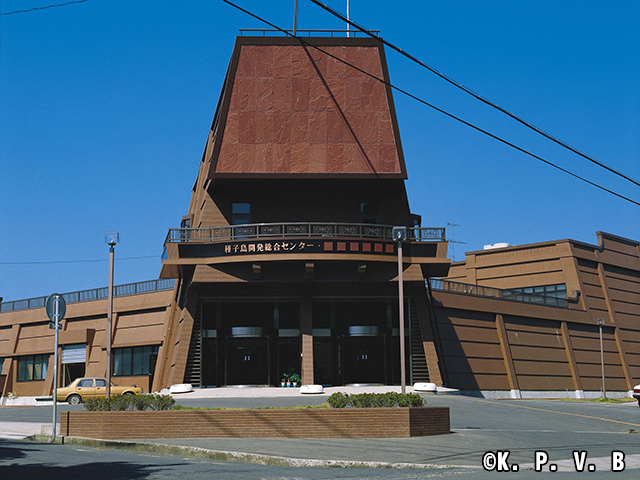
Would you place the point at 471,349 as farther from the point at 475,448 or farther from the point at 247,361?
the point at 475,448

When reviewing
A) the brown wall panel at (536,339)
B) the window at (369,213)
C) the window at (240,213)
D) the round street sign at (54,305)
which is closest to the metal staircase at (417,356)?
the window at (369,213)

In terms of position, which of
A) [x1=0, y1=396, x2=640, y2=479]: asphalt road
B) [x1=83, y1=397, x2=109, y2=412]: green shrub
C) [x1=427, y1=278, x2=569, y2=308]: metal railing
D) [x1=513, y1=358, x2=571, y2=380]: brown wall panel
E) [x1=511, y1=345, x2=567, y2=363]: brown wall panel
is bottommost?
[x1=0, y1=396, x2=640, y2=479]: asphalt road

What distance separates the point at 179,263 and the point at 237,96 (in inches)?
389

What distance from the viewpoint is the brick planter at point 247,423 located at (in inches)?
768

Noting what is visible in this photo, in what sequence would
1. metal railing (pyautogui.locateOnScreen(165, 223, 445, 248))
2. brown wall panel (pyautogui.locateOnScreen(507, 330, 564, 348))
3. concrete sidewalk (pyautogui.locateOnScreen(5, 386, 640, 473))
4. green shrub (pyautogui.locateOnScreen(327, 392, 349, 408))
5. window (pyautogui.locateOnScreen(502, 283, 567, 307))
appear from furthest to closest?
1. window (pyautogui.locateOnScreen(502, 283, 567, 307))
2. brown wall panel (pyautogui.locateOnScreen(507, 330, 564, 348))
3. metal railing (pyautogui.locateOnScreen(165, 223, 445, 248))
4. green shrub (pyautogui.locateOnScreen(327, 392, 349, 408))
5. concrete sidewalk (pyautogui.locateOnScreen(5, 386, 640, 473))

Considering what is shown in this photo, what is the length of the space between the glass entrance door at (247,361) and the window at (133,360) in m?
12.1

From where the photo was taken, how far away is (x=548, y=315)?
186 ft

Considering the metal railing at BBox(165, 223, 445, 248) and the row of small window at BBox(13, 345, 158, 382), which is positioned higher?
the metal railing at BBox(165, 223, 445, 248)

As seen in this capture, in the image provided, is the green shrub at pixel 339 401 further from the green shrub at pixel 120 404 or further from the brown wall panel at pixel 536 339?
the brown wall panel at pixel 536 339

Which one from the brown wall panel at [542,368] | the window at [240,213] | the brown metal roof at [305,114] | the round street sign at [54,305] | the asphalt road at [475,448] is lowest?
the asphalt road at [475,448]

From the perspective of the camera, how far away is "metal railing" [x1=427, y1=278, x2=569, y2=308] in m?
49.7

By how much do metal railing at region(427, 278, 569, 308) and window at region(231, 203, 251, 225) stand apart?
13.7 m

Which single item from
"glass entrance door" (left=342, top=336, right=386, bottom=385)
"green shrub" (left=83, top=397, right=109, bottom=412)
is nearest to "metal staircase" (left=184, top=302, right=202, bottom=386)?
"glass entrance door" (left=342, top=336, right=386, bottom=385)

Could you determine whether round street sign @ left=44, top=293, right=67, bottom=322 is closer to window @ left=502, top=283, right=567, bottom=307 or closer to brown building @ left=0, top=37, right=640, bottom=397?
brown building @ left=0, top=37, right=640, bottom=397
